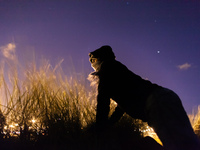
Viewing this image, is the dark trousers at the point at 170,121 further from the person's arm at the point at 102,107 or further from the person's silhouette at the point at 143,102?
the person's arm at the point at 102,107

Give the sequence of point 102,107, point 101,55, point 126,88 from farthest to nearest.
Result: point 101,55 → point 126,88 → point 102,107

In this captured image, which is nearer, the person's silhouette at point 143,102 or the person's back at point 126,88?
the person's silhouette at point 143,102

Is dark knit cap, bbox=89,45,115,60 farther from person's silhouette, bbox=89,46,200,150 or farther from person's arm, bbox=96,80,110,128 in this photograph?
person's arm, bbox=96,80,110,128

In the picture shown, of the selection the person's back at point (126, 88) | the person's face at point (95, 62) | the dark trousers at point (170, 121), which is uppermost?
the person's face at point (95, 62)

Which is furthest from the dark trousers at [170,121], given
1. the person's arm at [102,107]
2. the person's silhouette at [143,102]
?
the person's arm at [102,107]

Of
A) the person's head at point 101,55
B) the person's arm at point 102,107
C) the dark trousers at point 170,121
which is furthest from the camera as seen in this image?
the person's head at point 101,55

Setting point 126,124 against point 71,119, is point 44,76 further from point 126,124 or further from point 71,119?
point 126,124

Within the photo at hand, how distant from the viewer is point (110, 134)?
161 centimetres

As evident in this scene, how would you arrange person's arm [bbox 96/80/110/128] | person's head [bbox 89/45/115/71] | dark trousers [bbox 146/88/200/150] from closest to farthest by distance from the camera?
dark trousers [bbox 146/88/200/150]
person's arm [bbox 96/80/110/128]
person's head [bbox 89/45/115/71]

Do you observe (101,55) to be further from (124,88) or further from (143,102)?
(143,102)

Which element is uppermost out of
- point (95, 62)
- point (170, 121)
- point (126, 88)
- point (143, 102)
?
point (95, 62)

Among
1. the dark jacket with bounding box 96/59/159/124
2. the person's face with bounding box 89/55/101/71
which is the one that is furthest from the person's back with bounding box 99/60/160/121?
the person's face with bounding box 89/55/101/71

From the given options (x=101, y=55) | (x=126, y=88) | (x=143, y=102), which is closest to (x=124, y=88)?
(x=126, y=88)

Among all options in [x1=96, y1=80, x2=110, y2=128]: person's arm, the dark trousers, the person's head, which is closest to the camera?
the dark trousers
